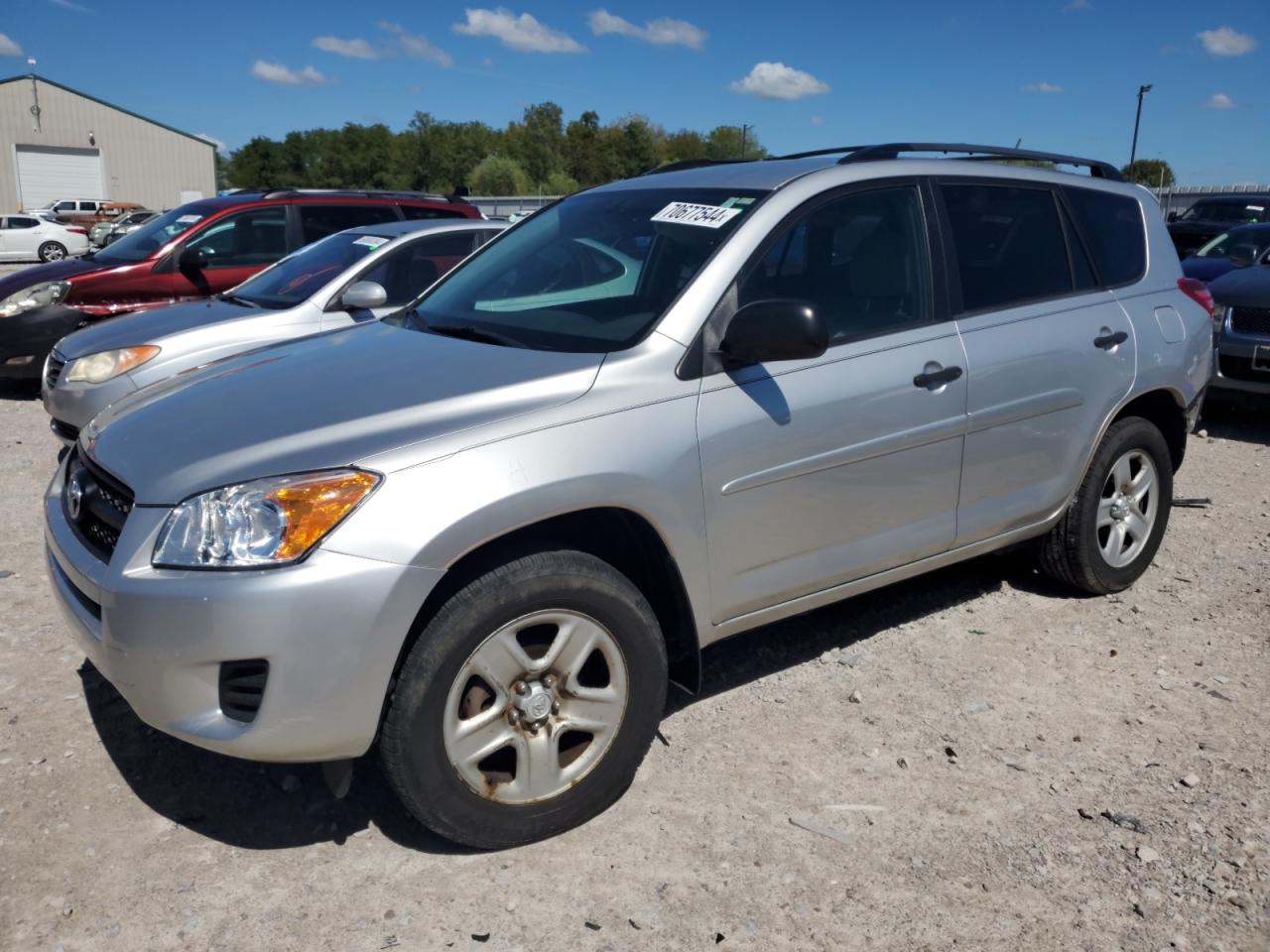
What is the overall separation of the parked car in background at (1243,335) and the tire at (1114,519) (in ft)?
13.9

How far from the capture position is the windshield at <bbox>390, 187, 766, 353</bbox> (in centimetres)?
335

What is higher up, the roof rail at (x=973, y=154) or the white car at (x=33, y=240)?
the roof rail at (x=973, y=154)

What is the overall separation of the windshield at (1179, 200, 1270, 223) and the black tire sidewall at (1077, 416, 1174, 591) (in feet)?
48.0

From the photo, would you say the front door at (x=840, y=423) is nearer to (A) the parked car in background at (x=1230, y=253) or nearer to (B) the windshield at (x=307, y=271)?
(B) the windshield at (x=307, y=271)

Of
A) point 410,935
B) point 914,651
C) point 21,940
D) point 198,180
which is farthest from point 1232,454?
point 198,180

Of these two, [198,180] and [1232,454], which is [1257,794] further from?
[198,180]

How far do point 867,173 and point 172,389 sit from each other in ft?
8.05

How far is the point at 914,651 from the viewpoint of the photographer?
430 cm

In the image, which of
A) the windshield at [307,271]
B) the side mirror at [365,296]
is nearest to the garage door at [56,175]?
the windshield at [307,271]

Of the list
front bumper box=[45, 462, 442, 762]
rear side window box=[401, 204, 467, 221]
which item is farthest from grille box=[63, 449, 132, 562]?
rear side window box=[401, 204, 467, 221]

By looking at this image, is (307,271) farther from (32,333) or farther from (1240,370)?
(1240,370)

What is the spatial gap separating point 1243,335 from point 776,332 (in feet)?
23.0

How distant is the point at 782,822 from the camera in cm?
312

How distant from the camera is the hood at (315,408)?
269cm
